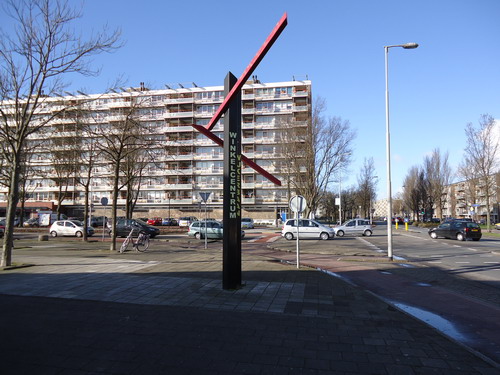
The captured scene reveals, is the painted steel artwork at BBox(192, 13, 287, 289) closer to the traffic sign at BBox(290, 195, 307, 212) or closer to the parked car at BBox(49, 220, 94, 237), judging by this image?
the traffic sign at BBox(290, 195, 307, 212)

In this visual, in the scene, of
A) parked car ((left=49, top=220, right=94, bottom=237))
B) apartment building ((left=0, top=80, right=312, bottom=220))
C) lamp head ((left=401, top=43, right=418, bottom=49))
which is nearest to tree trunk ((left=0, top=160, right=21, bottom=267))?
lamp head ((left=401, top=43, right=418, bottom=49))

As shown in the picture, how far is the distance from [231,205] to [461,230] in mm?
24344

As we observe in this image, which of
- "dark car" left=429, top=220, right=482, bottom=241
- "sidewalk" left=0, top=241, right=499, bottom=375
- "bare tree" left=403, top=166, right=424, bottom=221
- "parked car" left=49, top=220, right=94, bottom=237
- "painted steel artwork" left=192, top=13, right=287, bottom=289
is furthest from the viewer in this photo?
"bare tree" left=403, top=166, right=424, bottom=221

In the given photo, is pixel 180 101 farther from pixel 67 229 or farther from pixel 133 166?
pixel 67 229

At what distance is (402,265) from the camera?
12844 millimetres

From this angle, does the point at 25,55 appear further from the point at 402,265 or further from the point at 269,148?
the point at 269,148

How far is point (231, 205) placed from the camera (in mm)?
7426

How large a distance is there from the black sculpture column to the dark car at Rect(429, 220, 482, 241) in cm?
2388

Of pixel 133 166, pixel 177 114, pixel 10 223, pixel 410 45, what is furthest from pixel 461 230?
pixel 177 114

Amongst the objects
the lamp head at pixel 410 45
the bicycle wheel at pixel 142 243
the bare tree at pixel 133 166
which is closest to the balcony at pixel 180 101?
the bare tree at pixel 133 166

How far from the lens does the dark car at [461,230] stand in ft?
81.1

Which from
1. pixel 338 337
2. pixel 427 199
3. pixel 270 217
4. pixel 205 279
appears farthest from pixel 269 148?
pixel 338 337

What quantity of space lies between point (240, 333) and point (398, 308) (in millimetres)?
3388

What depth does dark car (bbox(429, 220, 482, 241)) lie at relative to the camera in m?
24.7
